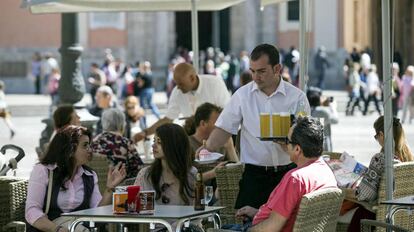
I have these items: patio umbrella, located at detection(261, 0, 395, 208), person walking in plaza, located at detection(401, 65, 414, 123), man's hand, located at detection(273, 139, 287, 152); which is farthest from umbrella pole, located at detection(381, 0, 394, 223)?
person walking in plaza, located at detection(401, 65, 414, 123)

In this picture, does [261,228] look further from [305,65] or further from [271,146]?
[305,65]

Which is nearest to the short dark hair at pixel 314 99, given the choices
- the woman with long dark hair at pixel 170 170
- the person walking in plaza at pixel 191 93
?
the person walking in plaza at pixel 191 93

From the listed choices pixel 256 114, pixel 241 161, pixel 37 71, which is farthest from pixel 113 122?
pixel 37 71

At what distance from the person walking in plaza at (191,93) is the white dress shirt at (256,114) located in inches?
152

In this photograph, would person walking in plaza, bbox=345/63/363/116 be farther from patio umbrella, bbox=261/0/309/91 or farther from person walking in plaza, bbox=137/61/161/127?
patio umbrella, bbox=261/0/309/91

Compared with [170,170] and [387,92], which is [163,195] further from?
[387,92]

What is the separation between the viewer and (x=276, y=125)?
823 centimetres

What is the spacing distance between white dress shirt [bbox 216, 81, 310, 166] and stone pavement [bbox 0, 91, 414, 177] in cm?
790

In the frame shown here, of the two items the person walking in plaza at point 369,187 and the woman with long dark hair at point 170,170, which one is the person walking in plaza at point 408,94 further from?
the woman with long dark hair at point 170,170

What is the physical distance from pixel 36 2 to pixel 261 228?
5463 millimetres

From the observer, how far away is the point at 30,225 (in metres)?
8.10

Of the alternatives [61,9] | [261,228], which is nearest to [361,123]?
[61,9]

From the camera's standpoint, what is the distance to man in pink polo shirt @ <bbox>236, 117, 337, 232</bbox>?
705 centimetres

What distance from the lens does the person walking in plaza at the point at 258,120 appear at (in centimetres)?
847
